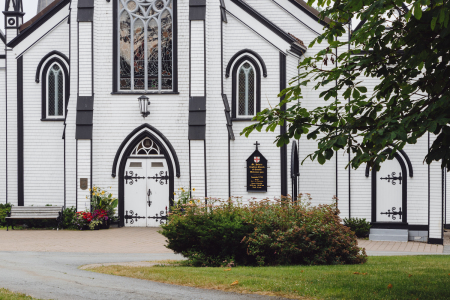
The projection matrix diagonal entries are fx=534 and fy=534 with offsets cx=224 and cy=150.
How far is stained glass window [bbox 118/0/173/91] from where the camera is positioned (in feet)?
61.6

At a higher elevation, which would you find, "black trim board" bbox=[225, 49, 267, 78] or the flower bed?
"black trim board" bbox=[225, 49, 267, 78]

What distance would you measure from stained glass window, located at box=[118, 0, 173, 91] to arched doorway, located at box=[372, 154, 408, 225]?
8.13m

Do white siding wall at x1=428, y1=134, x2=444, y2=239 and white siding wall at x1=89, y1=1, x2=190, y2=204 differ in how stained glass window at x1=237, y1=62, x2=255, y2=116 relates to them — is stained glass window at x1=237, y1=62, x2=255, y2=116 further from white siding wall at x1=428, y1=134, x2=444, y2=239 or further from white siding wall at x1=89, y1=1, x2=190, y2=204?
white siding wall at x1=428, y1=134, x2=444, y2=239

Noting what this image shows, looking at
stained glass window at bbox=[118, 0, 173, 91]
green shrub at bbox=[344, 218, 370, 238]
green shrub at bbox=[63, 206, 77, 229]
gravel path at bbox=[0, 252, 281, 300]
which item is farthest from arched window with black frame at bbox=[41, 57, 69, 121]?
green shrub at bbox=[344, 218, 370, 238]

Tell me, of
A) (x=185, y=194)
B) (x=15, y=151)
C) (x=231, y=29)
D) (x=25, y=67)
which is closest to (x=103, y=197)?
(x=185, y=194)

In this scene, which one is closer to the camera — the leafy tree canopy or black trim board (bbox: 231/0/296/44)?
the leafy tree canopy

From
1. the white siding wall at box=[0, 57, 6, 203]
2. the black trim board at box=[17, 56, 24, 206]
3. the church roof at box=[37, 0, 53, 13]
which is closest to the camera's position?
the black trim board at box=[17, 56, 24, 206]

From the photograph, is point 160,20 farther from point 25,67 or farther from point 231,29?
point 25,67

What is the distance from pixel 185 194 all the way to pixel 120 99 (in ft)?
13.3

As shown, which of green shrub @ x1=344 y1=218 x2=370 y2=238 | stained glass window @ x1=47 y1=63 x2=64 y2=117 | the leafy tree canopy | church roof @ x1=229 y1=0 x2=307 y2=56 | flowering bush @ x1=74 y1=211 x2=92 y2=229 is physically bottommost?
green shrub @ x1=344 y1=218 x2=370 y2=238

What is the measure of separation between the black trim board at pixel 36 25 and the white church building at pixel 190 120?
31.5 inches

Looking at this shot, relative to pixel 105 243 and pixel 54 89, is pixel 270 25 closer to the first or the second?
pixel 54 89

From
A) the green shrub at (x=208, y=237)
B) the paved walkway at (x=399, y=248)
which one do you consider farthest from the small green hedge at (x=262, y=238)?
the paved walkway at (x=399, y=248)

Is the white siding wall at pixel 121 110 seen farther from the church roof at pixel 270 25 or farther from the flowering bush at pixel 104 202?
the church roof at pixel 270 25
